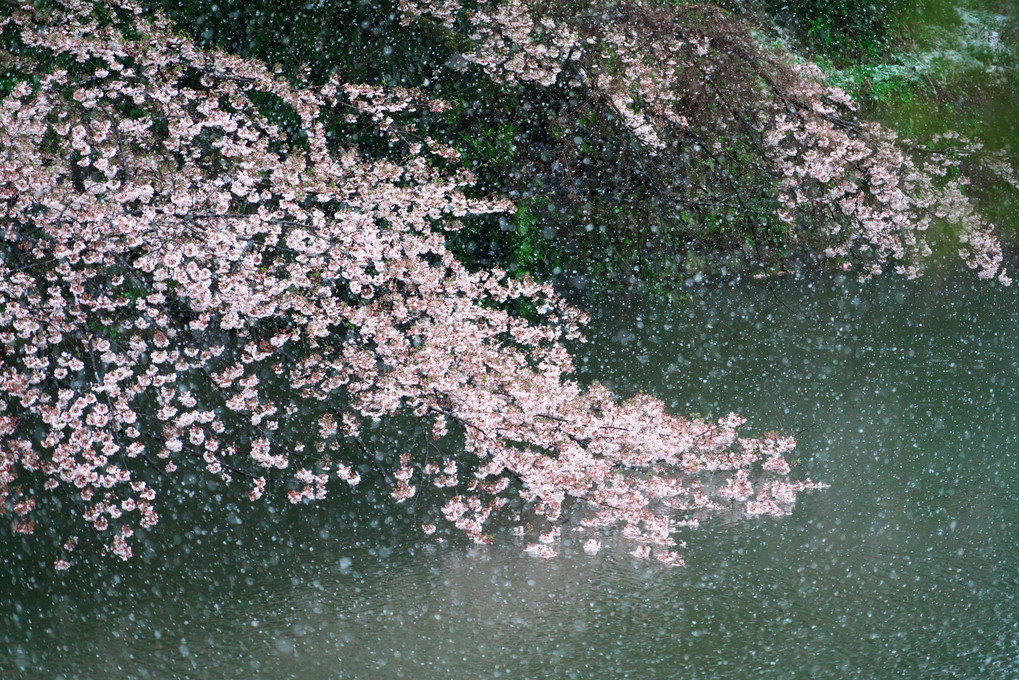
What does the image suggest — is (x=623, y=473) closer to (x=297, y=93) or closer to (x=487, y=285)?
(x=487, y=285)

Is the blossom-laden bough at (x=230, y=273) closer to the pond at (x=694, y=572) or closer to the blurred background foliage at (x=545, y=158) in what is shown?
the blurred background foliage at (x=545, y=158)

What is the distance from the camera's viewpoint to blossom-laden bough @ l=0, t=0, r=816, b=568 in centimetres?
262

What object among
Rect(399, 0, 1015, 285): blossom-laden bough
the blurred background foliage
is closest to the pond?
the blurred background foliage

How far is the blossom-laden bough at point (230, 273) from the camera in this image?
103 inches

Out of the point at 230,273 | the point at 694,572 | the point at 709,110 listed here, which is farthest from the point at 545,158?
the point at 694,572

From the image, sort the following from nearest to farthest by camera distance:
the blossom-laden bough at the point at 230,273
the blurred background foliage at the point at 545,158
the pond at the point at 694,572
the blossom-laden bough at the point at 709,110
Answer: the blossom-laden bough at the point at 230,273
the blurred background foliage at the point at 545,158
the blossom-laden bough at the point at 709,110
the pond at the point at 694,572

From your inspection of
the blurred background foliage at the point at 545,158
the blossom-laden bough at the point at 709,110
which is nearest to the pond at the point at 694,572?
the blurred background foliage at the point at 545,158

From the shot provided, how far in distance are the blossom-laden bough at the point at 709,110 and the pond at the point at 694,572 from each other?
85cm

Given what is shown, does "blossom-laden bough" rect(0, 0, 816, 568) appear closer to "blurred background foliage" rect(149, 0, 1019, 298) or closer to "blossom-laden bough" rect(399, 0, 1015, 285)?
"blurred background foliage" rect(149, 0, 1019, 298)

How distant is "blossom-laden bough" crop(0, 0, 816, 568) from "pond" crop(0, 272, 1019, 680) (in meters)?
0.88

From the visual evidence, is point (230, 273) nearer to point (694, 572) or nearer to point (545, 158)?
point (545, 158)

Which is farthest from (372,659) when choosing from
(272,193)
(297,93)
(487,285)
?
(297,93)

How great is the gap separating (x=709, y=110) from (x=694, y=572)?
2.63 meters

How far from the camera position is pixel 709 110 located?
3988 millimetres
